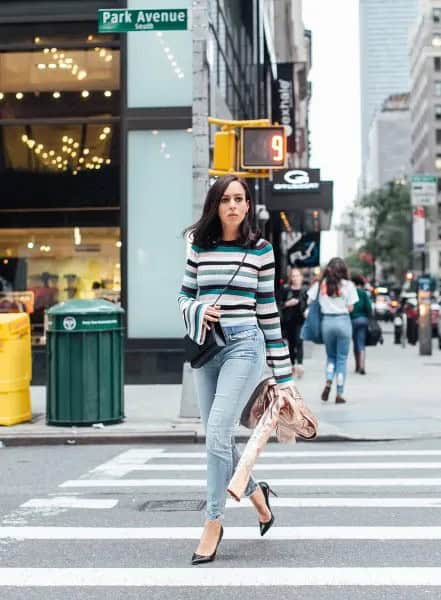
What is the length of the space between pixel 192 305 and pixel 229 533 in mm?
1503

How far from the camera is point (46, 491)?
7.14 meters

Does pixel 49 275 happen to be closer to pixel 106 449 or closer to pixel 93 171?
pixel 93 171

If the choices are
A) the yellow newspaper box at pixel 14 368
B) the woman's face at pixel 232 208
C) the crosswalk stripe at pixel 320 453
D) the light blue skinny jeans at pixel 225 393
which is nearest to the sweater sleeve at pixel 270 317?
the light blue skinny jeans at pixel 225 393

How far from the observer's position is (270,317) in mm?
5133

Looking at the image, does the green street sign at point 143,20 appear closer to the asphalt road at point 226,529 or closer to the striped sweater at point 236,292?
the asphalt road at point 226,529

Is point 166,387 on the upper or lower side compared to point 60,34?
lower

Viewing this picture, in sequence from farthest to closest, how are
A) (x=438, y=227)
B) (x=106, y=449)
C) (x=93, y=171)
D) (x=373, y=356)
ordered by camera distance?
1. (x=438, y=227)
2. (x=373, y=356)
3. (x=93, y=171)
4. (x=106, y=449)

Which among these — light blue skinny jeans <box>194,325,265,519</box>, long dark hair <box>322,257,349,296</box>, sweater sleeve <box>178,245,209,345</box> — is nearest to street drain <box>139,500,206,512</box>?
light blue skinny jeans <box>194,325,265,519</box>

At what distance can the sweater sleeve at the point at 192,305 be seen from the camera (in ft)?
16.1

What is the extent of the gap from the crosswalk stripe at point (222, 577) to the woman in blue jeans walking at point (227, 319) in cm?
25

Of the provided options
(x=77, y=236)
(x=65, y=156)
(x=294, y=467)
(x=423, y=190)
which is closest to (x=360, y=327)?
(x=77, y=236)

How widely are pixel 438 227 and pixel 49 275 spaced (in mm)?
112674

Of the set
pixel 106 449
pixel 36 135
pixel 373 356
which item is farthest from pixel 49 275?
pixel 373 356

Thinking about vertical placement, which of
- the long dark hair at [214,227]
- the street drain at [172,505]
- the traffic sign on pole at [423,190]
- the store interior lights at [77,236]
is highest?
the traffic sign on pole at [423,190]
